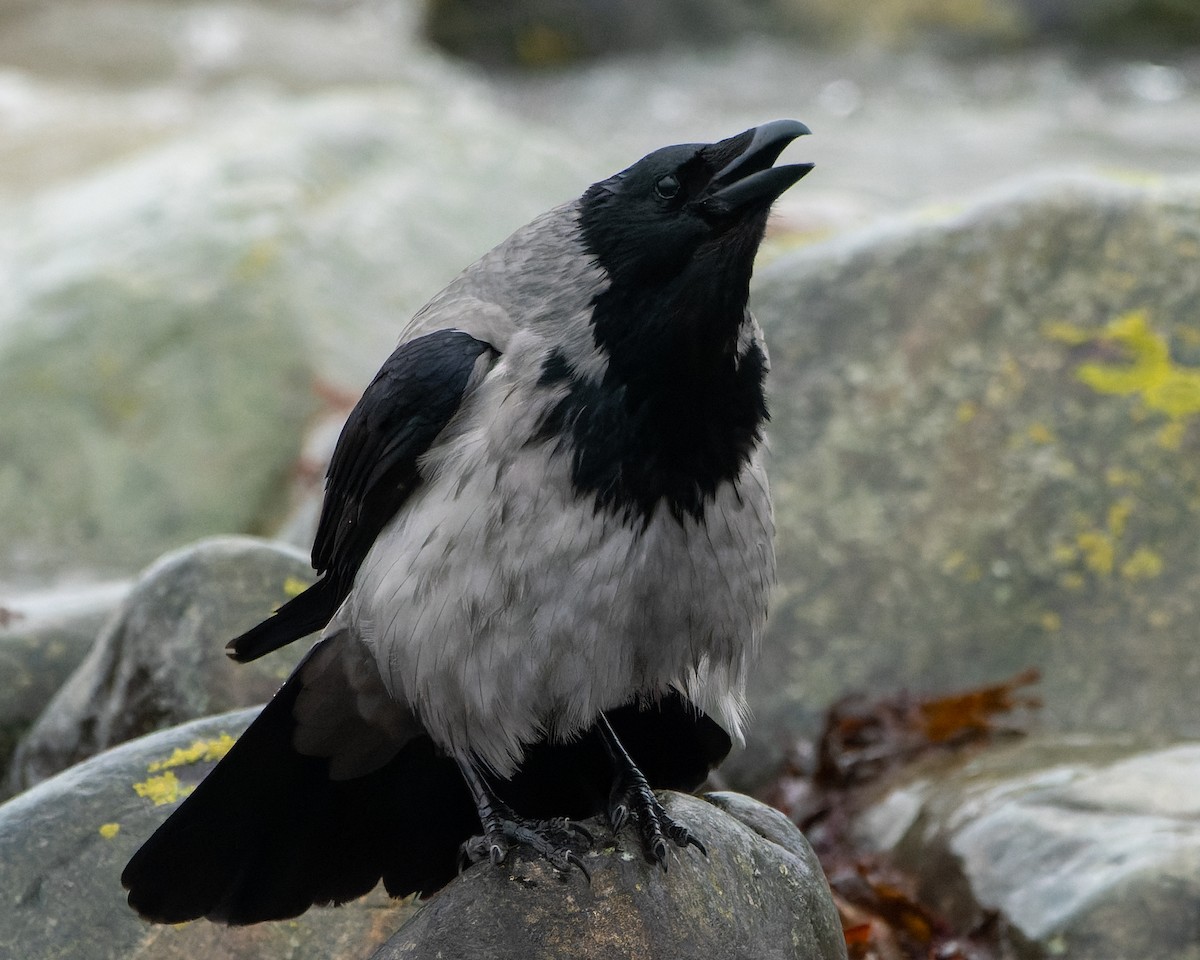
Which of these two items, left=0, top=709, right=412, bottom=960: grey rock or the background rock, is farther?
the background rock

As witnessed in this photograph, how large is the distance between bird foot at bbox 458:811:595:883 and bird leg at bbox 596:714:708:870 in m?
0.11

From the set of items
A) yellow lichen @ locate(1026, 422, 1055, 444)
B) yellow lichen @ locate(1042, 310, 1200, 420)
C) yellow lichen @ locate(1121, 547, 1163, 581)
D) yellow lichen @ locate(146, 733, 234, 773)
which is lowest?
yellow lichen @ locate(146, 733, 234, 773)

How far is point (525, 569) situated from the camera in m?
3.37

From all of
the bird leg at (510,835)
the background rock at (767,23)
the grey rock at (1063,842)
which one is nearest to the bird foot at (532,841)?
the bird leg at (510,835)

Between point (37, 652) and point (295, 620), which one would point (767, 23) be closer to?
point (37, 652)

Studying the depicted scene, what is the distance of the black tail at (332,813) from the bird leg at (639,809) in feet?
0.22

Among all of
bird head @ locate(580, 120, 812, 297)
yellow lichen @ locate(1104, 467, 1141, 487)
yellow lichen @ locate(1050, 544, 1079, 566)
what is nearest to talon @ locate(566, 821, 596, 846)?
bird head @ locate(580, 120, 812, 297)

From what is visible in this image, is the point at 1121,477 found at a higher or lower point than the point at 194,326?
higher

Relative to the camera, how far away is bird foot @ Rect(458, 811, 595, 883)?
11.8 feet

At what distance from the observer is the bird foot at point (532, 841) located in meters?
3.59

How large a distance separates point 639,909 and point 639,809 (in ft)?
0.94

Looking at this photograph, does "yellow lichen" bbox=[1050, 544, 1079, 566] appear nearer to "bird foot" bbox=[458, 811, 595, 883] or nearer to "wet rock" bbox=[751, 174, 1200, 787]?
"wet rock" bbox=[751, 174, 1200, 787]

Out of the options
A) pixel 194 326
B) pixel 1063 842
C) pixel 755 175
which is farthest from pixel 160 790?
pixel 194 326

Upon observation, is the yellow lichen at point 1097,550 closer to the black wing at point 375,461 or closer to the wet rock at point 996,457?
the wet rock at point 996,457
